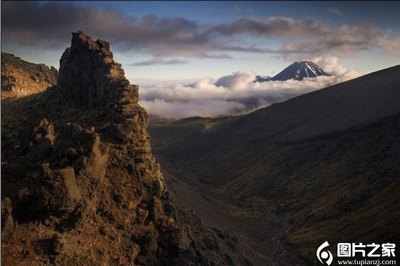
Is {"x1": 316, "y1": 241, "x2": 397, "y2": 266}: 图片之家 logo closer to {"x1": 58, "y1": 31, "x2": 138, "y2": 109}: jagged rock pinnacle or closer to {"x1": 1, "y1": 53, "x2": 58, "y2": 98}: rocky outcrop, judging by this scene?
{"x1": 58, "y1": 31, "x2": 138, "y2": 109}: jagged rock pinnacle

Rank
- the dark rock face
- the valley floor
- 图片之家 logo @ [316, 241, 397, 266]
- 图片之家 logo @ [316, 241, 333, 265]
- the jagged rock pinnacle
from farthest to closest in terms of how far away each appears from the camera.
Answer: the valley floor < 图片之家 logo @ [316, 241, 333, 265] < the jagged rock pinnacle < 图片之家 logo @ [316, 241, 397, 266] < the dark rock face

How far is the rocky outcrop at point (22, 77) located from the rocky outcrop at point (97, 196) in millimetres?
→ 44173

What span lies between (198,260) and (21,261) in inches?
871

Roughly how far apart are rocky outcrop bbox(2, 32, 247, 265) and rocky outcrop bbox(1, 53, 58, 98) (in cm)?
4417

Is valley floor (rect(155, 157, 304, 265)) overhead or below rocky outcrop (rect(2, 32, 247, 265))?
below

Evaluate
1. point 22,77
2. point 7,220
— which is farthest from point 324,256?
point 22,77

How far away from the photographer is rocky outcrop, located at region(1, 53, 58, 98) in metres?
114

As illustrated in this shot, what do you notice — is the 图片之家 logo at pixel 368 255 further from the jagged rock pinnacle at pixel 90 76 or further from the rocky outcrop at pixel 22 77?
the rocky outcrop at pixel 22 77

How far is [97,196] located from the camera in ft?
160

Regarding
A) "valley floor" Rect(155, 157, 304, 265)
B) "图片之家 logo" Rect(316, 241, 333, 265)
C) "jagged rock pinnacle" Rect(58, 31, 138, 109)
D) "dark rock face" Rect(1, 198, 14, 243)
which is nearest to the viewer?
"dark rock face" Rect(1, 198, 14, 243)

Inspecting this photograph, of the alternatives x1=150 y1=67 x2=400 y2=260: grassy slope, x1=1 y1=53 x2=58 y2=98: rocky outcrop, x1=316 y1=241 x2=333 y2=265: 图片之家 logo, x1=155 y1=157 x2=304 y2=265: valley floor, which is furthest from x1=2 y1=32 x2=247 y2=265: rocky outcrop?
x1=1 y1=53 x2=58 y2=98: rocky outcrop

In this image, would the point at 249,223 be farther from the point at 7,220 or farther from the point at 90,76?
the point at 7,220

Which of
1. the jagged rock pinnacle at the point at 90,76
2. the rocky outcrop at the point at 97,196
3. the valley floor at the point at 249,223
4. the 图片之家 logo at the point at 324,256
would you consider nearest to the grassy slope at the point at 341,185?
the 图片之家 logo at the point at 324,256

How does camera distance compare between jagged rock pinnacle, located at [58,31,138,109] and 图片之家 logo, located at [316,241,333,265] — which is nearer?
jagged rock pinnacle, located at [58,31,138,109]
